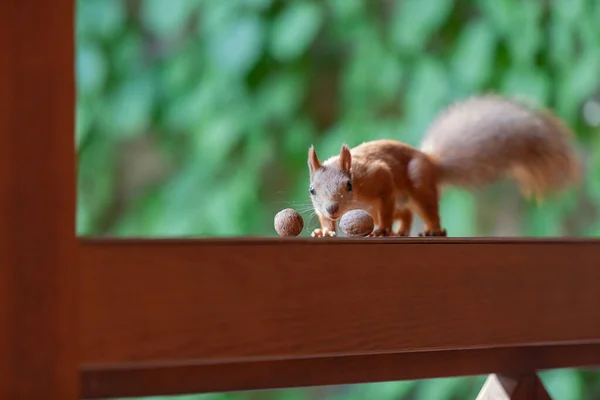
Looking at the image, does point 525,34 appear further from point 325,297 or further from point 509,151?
point 325,297

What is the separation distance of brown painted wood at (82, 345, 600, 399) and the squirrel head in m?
0.18

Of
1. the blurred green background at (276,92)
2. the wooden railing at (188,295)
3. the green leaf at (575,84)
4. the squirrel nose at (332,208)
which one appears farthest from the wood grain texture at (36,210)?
the green leaf at (575,84)

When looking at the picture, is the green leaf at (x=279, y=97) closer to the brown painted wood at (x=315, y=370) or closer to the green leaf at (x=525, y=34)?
the green leaf at (x=525, y=34)

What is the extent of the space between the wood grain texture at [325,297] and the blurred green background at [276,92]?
2.30 ft

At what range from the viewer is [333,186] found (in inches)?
28.4

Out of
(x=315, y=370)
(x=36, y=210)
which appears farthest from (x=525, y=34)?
(x=36, y=210)

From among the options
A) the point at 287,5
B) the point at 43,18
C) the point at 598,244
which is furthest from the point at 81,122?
the point at 598,244

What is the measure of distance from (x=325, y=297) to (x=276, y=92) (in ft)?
3.15

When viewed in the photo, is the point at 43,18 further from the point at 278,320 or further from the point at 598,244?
the point at 598,244

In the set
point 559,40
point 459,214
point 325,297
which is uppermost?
point 559,40

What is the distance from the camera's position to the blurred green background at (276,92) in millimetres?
1350

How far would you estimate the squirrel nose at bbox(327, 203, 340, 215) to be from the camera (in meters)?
0.72

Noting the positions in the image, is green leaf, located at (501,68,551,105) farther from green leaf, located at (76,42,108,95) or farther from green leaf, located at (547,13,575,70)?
green leaf, located at (76,42,108,95)

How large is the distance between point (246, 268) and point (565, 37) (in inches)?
55.7
